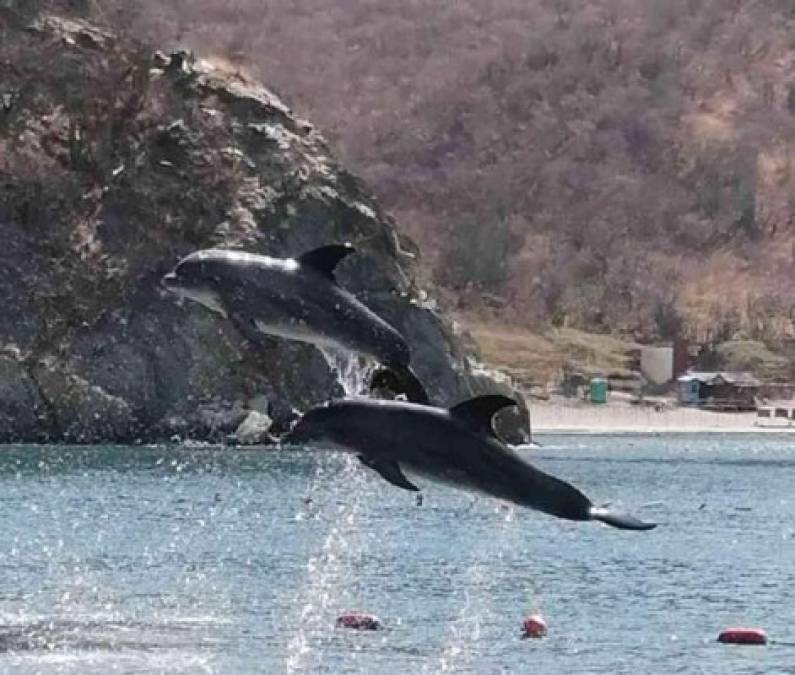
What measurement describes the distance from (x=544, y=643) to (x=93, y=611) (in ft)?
34.3

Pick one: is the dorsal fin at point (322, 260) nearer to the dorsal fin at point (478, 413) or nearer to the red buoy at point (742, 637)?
the dorsal fin at point (478, 413)

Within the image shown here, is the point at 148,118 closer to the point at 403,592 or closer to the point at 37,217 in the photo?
the point at 37,217

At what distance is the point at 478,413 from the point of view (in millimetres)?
25188

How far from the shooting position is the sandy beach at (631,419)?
17150 cm

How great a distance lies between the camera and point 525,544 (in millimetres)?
81688

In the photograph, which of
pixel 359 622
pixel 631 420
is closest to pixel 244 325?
pixel 359 622

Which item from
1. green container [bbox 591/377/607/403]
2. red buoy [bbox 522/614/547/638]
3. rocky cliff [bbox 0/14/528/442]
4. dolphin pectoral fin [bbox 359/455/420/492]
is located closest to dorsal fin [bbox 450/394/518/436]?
dolphin pectoral fin [bbox 359/455/420/492]

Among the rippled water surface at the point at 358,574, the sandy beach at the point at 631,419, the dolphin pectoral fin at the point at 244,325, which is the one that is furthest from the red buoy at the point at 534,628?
the sandy beach at the point at 631,419

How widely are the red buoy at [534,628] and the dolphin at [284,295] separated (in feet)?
98.5

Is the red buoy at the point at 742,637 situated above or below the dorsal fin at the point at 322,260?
below

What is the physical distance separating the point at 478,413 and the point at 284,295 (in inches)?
92.6

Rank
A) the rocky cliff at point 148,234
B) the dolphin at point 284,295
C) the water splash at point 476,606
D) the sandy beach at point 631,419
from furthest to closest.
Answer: the sandy beach at point 631,419
the rocky cliff at point 148,234
the water splash at point 476,606
the dolphin at point 284,295

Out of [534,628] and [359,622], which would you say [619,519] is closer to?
[534,628]

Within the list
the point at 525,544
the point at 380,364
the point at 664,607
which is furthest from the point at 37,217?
the point at 380,364
